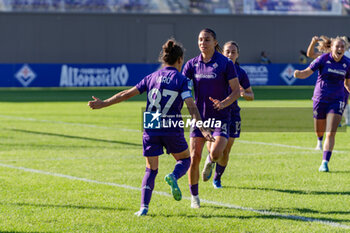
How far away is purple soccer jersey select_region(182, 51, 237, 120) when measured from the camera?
832cm

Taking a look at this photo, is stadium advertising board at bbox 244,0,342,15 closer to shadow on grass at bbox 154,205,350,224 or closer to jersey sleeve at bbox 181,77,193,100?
shadow on grass at bbox 154,205,350,224

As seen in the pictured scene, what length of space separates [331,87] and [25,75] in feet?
92.0

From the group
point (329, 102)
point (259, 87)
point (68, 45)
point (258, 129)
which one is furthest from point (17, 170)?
point (68, 45)

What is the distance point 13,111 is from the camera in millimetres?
23609

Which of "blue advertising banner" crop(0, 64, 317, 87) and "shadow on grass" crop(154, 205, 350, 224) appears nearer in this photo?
"shadow on grass" crop(154, 205, 350, 224)

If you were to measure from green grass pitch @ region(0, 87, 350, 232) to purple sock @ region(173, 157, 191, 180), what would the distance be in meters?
0.46

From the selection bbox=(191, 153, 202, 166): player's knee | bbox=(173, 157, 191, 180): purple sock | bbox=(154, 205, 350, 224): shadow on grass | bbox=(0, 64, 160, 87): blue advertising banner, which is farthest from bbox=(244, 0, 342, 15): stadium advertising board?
bbox=(173, 157, 191, 180): purple sock

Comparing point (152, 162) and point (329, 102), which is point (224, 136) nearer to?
point (152, 162)

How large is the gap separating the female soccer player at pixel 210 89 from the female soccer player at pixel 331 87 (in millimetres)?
3097

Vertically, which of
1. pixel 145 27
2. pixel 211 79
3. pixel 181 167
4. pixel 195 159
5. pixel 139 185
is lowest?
pixel 145 27

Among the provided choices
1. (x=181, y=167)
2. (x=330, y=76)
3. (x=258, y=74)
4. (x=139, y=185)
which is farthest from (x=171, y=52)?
(x=258, y=74)

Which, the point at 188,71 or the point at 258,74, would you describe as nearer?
the point at 188,71

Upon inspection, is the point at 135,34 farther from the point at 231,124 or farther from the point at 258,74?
the point at 231,124

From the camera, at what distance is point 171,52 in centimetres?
759
